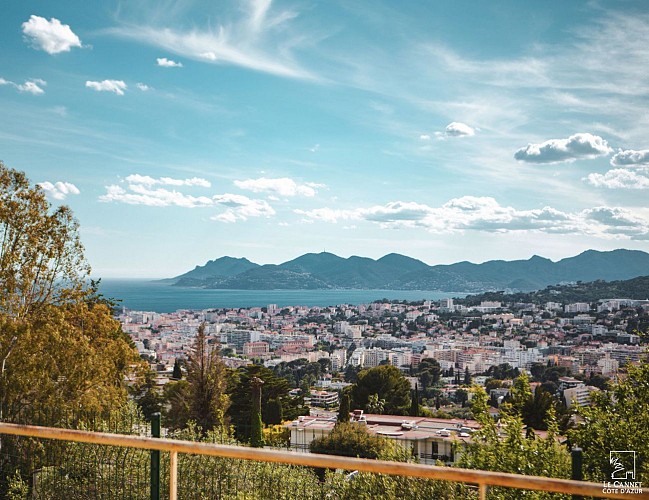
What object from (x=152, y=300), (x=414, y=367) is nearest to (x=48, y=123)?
(x=414, y=367)

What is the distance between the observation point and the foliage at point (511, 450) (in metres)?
5.83

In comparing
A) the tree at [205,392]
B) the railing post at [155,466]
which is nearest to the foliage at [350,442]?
the tree at [205,392]

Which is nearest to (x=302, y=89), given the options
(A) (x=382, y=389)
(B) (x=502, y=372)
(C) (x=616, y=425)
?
(A) (x=382, y=389)

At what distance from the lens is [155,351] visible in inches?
3378

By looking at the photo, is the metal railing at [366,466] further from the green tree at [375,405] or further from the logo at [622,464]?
the green tree at [375,405]

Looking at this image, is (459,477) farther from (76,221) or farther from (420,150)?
(420,150)

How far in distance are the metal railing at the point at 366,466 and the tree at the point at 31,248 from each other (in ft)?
27.5

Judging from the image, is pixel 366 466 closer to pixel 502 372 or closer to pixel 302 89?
pixel 302 89

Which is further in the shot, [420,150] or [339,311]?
[339,311]

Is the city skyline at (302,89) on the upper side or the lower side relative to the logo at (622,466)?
upper

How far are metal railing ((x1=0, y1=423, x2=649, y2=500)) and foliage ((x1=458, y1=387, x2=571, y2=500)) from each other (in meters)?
3.72

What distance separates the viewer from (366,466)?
2.12 meters

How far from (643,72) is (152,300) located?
576ft

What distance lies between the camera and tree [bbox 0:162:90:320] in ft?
33.1
